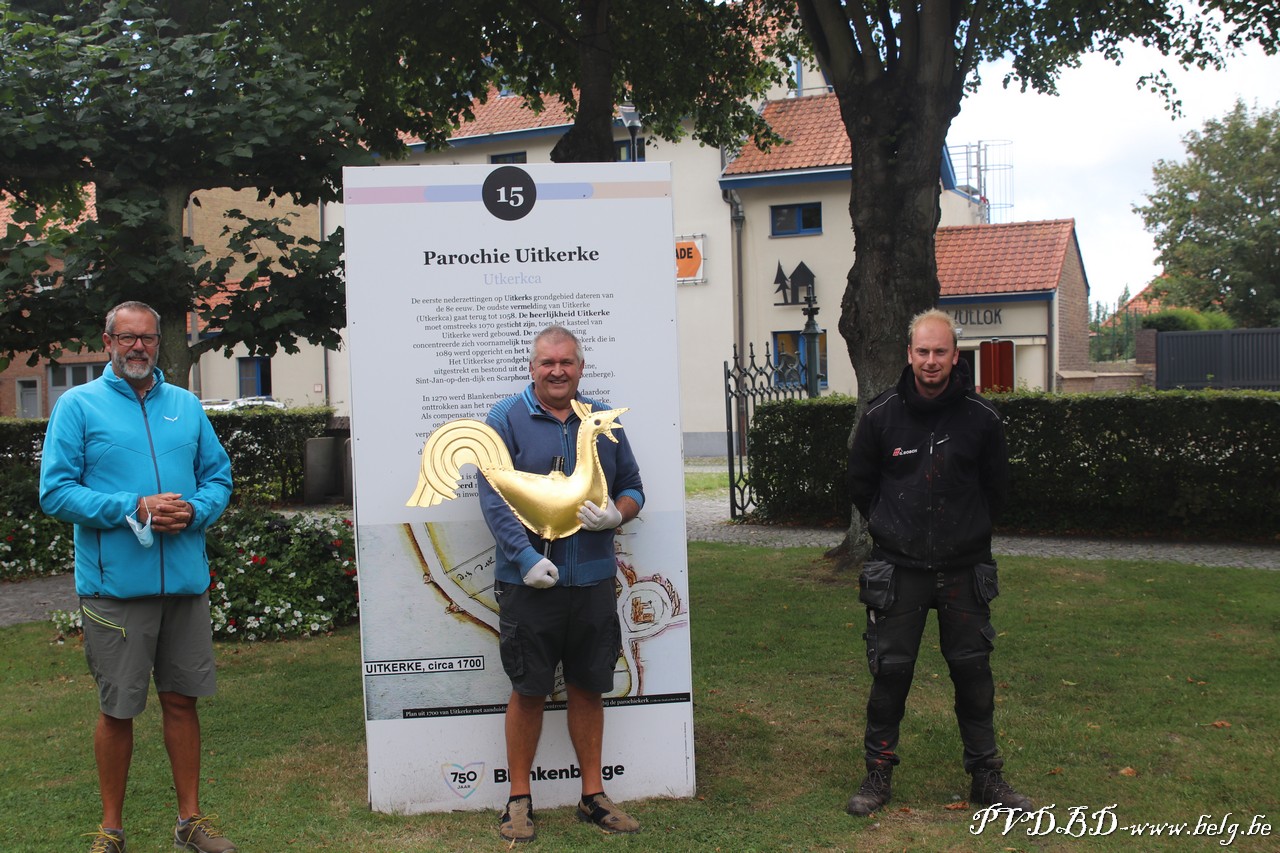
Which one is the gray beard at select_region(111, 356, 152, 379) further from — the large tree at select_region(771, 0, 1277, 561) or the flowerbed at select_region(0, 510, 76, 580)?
the flowerbed at select_region(0, 510, 76, 580)

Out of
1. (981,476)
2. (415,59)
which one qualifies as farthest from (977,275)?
(981,476)

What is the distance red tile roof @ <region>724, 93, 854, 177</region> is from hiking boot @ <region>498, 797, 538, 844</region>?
2418cm

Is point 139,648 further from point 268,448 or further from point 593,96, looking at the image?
point 268,448

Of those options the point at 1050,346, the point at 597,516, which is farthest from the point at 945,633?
the point at 1050,346

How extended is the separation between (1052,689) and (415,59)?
9.15 metres

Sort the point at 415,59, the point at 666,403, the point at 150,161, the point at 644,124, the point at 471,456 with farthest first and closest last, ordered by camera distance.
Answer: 1. the point at 644,124
2. the point at 415,59
3. the point at 150,161
4. the point at 666,403
5. the point at 471,456

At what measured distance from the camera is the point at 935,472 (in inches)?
172

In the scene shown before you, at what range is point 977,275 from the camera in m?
27.7

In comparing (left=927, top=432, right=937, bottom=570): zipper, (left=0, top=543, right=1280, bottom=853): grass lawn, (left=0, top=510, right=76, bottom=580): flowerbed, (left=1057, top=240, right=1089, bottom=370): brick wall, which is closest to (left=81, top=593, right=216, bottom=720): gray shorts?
(left=0, top=543, right=1280, bottom=853): grass lawn

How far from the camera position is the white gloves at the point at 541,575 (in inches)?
157

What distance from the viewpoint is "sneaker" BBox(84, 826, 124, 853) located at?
4.00 meters

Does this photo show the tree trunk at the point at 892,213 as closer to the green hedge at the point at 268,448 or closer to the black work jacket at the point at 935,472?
the black work jacket at the point at 935,472

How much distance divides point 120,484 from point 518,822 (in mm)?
1936

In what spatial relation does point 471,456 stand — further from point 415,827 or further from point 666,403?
point 415,827
